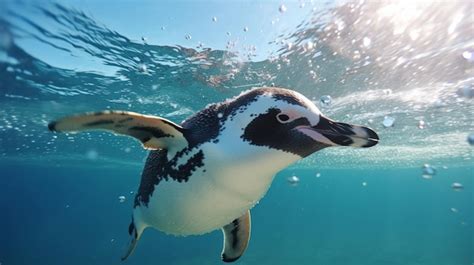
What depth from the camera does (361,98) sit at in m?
14.2

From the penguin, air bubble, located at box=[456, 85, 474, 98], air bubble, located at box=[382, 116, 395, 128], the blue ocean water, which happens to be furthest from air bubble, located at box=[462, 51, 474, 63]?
the penguin

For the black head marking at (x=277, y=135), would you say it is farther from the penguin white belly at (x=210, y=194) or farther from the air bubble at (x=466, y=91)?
the air bubble at (x=466, y=91)

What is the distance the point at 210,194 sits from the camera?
3053mm

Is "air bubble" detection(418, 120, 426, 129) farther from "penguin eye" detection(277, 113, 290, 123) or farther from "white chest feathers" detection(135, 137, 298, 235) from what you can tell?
"penguin eye" detection(277, 113, 290, 123)

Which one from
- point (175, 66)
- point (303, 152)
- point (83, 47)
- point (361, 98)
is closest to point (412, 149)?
point (361, 98)

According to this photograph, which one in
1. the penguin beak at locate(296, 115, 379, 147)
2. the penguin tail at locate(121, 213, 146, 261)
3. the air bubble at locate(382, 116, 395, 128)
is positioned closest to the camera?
the penguin beak at locate(296, 115, 379, 147)

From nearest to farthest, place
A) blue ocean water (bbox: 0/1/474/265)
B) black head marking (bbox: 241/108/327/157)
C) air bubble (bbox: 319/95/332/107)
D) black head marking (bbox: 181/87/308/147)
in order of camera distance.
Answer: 1. black head marking (bbox: 241/108/327/157)
2. black head marking (bbox: 181/87/308/147)
3. blue ocean water (bbox: 0/1/474/265)
4. air bubble (bbox: 319/95/332/107)

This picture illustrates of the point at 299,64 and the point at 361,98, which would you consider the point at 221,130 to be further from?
the point at 361,98

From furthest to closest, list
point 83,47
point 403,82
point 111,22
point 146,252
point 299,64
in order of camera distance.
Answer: point 146,252, point 403,82, point 299,64, point 83,47, point 111,22

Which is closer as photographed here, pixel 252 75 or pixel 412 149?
pixel 252 75

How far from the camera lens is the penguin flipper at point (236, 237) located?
4363mm

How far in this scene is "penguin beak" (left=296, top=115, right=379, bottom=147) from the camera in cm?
253

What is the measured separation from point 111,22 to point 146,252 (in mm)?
25477

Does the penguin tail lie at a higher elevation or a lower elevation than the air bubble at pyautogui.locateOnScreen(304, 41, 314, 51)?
lower
